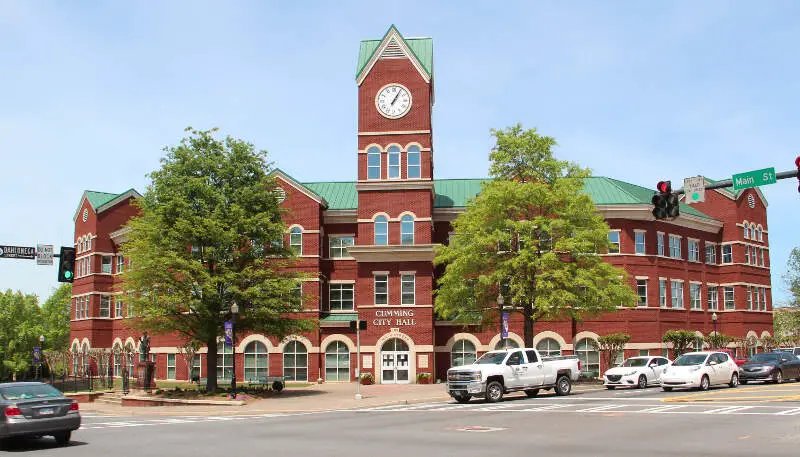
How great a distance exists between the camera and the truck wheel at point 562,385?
104 ft

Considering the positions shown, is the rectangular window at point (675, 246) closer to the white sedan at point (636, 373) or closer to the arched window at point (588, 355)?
the arched window at point (588, 355)

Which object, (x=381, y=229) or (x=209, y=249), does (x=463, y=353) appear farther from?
(x=209, y=249)

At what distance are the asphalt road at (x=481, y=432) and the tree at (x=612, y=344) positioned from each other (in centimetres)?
1866

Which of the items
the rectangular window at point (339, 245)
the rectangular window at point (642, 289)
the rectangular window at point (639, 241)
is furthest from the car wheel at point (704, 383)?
the rectangular window at point (339, 245)

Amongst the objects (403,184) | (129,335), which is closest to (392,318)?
(403,184)

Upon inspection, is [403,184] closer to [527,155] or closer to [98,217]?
[527,155]

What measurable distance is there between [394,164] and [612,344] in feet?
54.9

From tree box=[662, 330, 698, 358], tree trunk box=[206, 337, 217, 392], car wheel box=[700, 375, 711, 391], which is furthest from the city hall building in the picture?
car wheel box=[700, 375, 711, 391]

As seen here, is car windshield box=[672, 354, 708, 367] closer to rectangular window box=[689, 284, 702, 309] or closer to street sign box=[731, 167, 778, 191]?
street sign box=[731, 167, 778, 191]

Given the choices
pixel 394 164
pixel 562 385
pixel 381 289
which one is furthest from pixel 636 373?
pixel 394 164

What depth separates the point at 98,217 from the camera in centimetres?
6125

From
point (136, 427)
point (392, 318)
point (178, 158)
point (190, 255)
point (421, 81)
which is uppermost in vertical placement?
point (421, 81)

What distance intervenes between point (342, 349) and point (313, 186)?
1298 cm

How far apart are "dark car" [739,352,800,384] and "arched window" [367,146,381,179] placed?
23.2 metres
